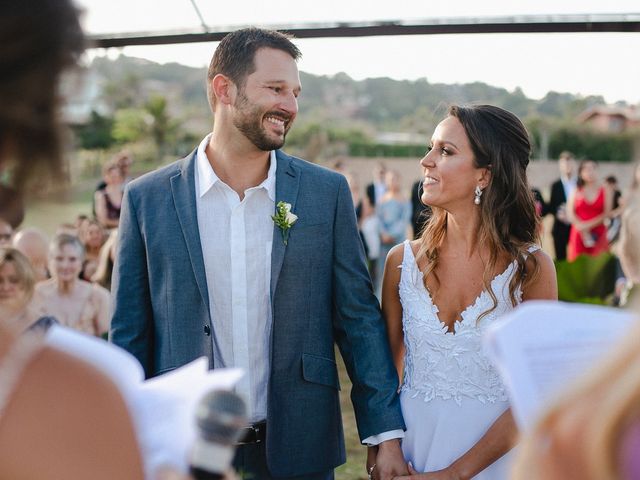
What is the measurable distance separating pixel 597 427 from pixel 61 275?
5.19 meters

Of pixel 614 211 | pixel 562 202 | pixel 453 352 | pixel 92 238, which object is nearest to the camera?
pixel 453 352

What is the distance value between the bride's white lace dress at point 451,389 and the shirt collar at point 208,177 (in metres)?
0.79

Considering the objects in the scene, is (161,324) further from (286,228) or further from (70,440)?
(70,440)

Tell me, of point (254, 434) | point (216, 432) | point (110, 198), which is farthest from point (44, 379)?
point (110, 198)

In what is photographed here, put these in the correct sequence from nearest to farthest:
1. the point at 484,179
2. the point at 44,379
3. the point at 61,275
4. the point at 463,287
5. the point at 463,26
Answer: the point at 44,379 < the point at 463,287 < the point at 484,179 < the point at 463,26 < the point at 61,275

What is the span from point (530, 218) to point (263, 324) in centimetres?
122

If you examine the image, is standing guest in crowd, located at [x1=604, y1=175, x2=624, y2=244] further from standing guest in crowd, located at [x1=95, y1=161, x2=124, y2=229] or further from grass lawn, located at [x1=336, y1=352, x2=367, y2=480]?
standing guest in crowd, located at [x1=95, y1=161, x2=124, y2=229]

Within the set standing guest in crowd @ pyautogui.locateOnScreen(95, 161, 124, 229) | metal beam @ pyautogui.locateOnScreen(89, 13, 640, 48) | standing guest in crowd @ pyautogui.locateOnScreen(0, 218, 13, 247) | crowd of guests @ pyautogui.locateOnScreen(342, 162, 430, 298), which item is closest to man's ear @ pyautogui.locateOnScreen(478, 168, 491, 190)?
metal beam @ pyautogui.locateOnScreen(89, 13, 640, 48)

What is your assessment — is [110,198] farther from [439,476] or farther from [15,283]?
Result: [439,476]

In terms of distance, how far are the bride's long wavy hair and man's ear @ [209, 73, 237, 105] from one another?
950 mm

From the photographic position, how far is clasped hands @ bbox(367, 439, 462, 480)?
9.66 feet

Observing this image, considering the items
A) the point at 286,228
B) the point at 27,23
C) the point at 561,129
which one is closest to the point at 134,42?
the point at 286,228

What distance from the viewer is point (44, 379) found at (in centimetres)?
114

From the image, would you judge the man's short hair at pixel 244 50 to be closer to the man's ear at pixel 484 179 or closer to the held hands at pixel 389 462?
the man's ear at pixel 484 179
